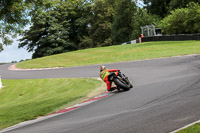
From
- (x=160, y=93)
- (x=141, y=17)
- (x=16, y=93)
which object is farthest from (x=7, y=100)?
(x=141, y=17)

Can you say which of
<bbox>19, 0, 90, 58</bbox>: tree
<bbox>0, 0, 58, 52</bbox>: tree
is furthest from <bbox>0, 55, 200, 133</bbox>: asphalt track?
<bbox>19, 0, 90, 58</bbox>: tree

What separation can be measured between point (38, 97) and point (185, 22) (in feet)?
93.2

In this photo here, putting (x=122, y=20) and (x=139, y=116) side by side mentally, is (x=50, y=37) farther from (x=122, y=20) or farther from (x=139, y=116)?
(x=139, y=116)

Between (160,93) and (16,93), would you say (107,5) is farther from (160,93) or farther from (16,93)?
(160,93)

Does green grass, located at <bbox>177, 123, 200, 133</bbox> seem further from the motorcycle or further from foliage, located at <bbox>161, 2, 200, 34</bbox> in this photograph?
foliage, located at <bbox>161, 2, 200, 34</bbox>

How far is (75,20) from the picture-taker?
228ft

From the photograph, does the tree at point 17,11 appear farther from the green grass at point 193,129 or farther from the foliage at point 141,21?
the foliage at point 141,21

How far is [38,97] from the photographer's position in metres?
14.3

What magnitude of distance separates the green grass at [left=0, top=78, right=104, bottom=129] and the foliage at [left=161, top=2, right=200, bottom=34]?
24.8 metres

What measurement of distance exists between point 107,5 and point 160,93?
61.7 meters

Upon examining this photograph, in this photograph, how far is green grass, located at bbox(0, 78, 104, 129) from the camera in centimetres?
943

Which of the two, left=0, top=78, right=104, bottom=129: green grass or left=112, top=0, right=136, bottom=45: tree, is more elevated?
left=112, top=0, right=136, bottom=45: tree

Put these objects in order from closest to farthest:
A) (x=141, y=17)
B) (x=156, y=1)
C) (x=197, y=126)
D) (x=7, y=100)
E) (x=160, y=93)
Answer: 1. (x=197, y=126)
2. (x=160, y=93)
3. (x=7, y=100)
4. (x=141, y=17)
5. (x=156, y=1)

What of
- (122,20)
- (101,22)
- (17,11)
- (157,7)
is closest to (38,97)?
(17,11)
